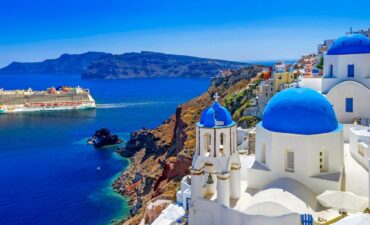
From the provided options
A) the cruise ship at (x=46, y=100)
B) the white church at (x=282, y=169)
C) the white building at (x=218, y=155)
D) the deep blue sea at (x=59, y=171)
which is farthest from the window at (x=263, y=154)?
the cruise ship at (x=46, y=100)

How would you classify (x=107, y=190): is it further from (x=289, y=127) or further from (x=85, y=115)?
(x=85, y=115)

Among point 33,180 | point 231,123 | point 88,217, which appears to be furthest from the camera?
point 33,180

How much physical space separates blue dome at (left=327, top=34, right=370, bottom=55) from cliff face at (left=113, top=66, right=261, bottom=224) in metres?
12.9

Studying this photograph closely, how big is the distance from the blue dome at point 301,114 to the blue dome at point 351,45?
309 inches

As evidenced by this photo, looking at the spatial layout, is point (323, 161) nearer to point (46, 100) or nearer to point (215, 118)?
point (215, 118)

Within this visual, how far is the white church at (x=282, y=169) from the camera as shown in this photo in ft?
43.4

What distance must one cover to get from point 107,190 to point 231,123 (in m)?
30.6

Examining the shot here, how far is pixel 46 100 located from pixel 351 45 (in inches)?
4365

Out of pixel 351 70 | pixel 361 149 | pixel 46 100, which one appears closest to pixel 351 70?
pixel 351 70

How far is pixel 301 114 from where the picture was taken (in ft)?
48.0

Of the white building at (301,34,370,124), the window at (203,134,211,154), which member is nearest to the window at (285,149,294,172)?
the window at (203,134,211,154)

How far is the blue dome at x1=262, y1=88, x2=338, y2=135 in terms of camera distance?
14531 millimetres

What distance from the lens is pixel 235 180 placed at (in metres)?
14.4

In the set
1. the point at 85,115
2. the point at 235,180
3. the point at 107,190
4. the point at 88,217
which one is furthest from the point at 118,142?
the point at 235,180
